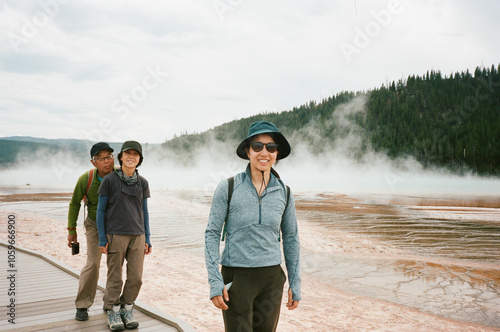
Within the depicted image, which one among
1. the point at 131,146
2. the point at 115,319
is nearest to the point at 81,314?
the point at 115,319

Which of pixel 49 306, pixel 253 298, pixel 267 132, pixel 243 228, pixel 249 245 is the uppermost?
pixel 267 132

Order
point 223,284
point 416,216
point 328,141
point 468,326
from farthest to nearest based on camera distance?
1. point 328,141
2. point 416,216
3. point 468,326
4. point 223,284

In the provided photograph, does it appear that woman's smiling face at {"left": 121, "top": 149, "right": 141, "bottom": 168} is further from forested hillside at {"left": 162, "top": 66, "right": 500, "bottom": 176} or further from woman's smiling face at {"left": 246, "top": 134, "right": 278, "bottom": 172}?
forested hillside at {"left": 162, "top": 66, "right": 500, "bottom": 176}

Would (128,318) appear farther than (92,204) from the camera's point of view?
No

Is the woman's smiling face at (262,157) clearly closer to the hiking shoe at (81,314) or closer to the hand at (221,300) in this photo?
the hand at (221,300)

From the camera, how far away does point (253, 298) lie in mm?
2164

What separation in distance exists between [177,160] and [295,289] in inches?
4622

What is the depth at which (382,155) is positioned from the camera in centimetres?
8106

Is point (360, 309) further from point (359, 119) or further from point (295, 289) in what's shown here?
point (359, 119)

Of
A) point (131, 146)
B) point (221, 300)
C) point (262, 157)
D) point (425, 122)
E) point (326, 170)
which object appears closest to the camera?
point (221, 300)

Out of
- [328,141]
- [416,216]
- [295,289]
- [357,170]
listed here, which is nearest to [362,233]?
[416,216]

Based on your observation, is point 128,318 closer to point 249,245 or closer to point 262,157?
point 249,245

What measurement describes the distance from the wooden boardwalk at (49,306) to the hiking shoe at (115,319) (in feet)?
0.44

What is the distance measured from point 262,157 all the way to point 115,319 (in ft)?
7.73
